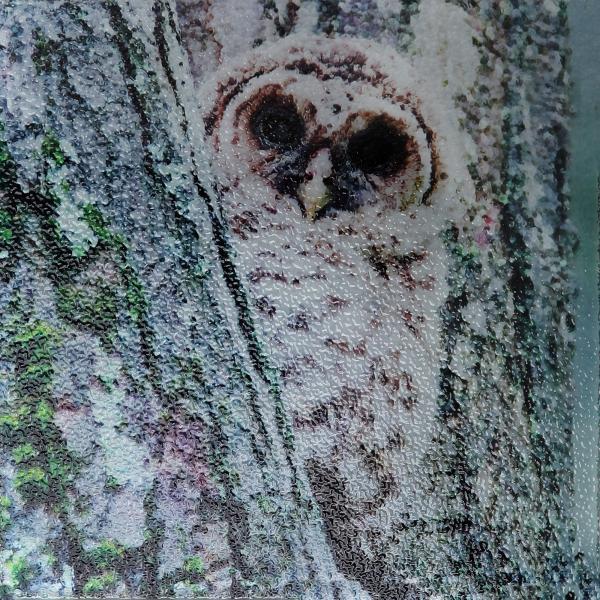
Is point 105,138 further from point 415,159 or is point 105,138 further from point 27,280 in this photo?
point 415,159

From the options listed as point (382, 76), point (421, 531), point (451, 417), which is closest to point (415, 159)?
point (382, 76)

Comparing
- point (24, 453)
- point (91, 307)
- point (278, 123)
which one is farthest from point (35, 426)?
point (278, 123)

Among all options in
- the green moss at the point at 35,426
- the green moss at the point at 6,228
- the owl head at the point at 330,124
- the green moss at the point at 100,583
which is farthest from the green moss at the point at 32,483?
the owl head at the point at 330,124

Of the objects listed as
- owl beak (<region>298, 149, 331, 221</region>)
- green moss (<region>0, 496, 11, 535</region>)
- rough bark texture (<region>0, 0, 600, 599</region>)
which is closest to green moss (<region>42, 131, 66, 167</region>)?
rough bark texture (<region>0, 0, 600, 599</region>)

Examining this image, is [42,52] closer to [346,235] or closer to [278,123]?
[278,123]

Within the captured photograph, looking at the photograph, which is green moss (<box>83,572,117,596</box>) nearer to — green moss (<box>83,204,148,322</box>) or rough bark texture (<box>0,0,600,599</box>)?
rough bark texture (<box>0,0,600,599</box>)

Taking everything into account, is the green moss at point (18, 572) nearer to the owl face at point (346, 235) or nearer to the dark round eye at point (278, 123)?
the owl face at point (346, 235)
